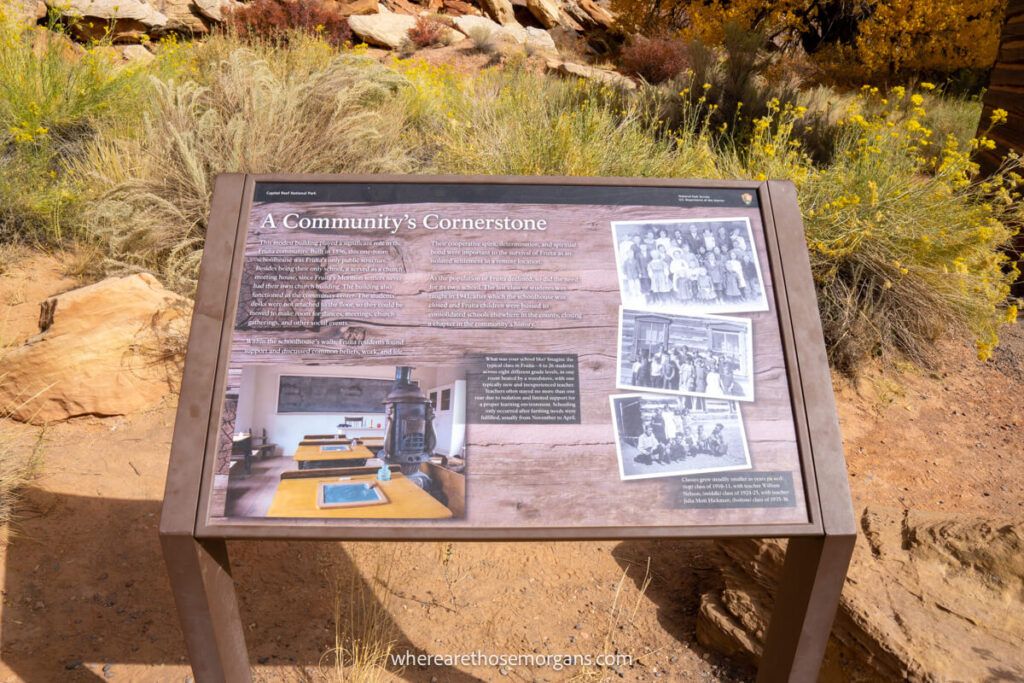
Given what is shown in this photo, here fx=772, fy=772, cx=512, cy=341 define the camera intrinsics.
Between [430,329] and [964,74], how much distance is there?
1332 centimetres

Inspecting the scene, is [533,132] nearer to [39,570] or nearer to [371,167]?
[371,167]

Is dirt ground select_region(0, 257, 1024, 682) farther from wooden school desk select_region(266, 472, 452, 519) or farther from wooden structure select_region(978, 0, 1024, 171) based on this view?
wooden structure select_region(978, 0, 1024, 171)

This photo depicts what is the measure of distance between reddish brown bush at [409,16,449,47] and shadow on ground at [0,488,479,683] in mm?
13009

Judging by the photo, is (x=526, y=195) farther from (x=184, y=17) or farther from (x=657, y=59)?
(x=184, y=17)

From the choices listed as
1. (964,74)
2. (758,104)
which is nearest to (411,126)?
(758,104)

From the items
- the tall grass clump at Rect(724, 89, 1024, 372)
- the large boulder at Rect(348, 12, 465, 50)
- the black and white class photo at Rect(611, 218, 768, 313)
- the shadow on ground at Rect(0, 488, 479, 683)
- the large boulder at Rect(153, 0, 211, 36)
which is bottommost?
the shadow on ground at Rect(0, 488, 479, 683)

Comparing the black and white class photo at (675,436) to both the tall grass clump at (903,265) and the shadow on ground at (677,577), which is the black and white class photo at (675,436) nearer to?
the shadow on ground at (677,577)

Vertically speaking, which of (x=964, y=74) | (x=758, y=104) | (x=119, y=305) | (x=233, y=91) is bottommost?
(x=119, y=305)

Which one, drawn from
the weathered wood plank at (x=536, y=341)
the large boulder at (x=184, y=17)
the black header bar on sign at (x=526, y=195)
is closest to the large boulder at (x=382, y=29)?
the large boulder at (x=184, y=17)

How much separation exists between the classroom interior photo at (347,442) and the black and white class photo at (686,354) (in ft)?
1.37

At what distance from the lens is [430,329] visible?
1871 mm

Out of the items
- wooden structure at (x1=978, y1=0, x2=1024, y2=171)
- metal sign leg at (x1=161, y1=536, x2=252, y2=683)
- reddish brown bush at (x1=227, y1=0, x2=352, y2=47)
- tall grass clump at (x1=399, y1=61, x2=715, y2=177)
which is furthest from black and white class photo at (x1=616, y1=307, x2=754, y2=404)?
reddish brown bush at (x1=227, y1=0, x2=352, y2=47)

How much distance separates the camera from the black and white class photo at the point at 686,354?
1.83 meters

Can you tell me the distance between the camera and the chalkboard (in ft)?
5.87
